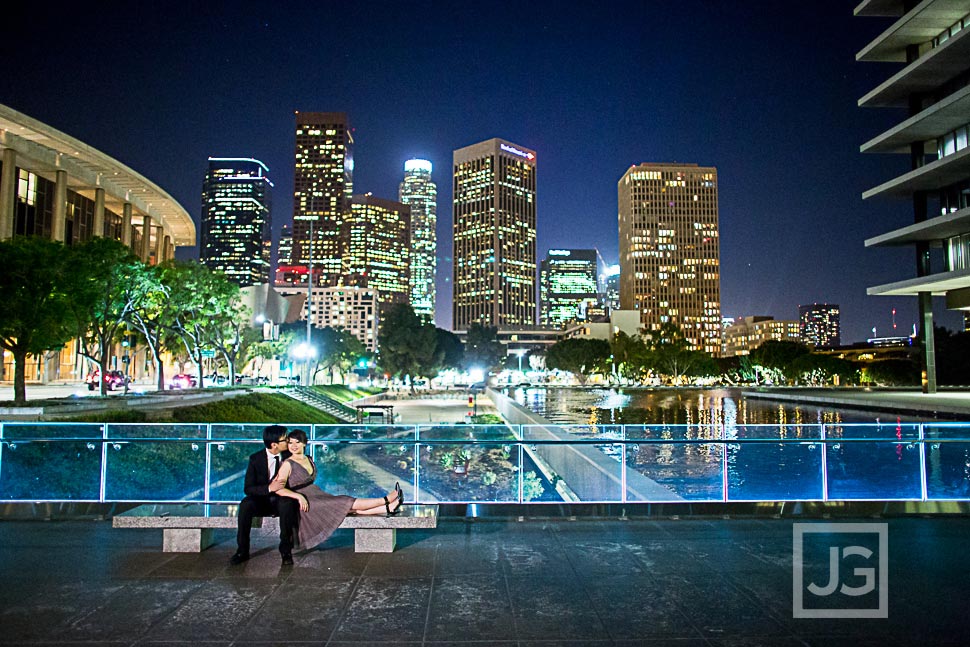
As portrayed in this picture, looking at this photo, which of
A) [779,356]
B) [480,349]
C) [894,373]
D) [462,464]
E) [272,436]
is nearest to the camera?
[272,436]

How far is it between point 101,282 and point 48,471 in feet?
72.9

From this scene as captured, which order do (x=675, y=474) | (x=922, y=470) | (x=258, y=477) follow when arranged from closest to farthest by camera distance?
(x=258, y=477)
(x=922, y=470)
(x=675, y=474)

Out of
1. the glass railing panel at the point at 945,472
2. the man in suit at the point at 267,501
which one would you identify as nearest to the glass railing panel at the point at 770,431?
the glass railing panel at the point at 945,472

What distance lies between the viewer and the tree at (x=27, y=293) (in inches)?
979

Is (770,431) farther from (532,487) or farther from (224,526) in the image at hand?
(224,526)

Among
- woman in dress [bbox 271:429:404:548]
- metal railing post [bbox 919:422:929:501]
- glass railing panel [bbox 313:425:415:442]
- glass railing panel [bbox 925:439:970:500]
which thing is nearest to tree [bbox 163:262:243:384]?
glass railing panel [bbox 313:425:415:442]

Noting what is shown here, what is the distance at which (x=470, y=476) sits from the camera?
35.7 ft

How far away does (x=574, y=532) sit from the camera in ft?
27.7

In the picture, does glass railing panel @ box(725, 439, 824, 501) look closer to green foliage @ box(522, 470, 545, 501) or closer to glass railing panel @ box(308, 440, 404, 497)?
green foliage @ box(522, 470, 545, 501)

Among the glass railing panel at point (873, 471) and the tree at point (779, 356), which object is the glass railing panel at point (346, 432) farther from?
the tree at point (779, 356)

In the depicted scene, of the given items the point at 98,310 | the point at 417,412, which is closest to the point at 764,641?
the point at 98,310

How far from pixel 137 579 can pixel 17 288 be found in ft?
79.2

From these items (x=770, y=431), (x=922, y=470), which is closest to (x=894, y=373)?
(x=770, y=431)

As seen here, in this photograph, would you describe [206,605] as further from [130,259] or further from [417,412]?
[417,412]
